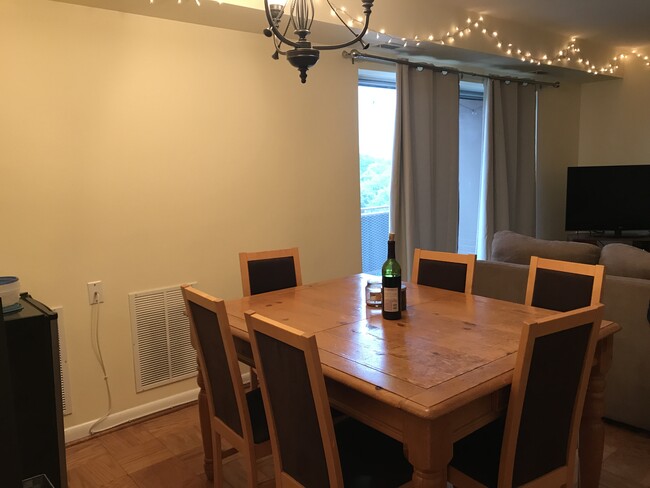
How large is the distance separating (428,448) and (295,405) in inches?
15.9

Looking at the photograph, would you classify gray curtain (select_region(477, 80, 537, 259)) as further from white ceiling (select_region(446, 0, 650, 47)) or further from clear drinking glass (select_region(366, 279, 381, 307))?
clear drinking glass (select_region(366, 279, 381, 307))

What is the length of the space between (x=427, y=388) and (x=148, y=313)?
2.07m

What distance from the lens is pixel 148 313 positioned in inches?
118

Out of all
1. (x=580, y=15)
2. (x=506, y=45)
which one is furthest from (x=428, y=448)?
(x=580, y=15)

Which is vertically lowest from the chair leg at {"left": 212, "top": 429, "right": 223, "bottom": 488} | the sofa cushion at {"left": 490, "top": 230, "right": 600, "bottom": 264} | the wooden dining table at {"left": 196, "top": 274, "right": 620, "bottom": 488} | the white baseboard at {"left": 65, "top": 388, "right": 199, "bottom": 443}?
the white baseboard at {"left": 65, "top": 388, "right": 199, "bottom": 443}

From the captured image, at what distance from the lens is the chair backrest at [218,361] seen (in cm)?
181

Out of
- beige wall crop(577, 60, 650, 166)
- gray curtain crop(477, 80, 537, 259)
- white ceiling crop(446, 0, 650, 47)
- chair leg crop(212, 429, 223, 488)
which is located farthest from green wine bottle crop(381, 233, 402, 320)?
beige wall crop(577, 60, 650, 166)

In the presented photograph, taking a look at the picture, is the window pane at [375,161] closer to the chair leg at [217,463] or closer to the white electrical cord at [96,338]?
the white electrical cord at [96,338]

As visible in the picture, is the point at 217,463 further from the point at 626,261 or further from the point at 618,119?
the point at 618,119

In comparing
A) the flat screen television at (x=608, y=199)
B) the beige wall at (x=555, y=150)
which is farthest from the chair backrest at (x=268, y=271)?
the beige wall at (x=555, y=150)

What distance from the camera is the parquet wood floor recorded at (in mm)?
2328

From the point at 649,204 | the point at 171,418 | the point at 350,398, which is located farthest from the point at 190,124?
the point at 649,204

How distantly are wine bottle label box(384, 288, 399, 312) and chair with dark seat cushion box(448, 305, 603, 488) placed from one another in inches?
21.0

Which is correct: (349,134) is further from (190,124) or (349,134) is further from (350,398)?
(350,398)
